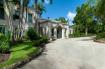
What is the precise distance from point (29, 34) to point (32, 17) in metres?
8.70

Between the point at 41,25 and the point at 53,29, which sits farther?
the point at 53,29

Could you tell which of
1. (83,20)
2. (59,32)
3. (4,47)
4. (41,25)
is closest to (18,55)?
(4,47)

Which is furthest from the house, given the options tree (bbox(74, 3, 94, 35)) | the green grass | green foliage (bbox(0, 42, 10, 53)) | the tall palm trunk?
green foliage (bbox(0, 42, 10, 53))

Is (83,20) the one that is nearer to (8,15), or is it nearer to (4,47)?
(8,15)

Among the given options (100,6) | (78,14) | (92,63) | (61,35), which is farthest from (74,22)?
(92,63)

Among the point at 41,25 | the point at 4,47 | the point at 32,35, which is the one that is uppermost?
the point at 41,25

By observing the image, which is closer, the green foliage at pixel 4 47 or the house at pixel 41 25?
the green foliage at pixel 4 47

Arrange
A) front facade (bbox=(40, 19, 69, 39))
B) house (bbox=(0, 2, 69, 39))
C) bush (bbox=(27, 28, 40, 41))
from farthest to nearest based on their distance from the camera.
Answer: front facade (bbox=(40, 19, 69, 39)), house (bbox=(0, 2, 69, 39)), bush (bbox=(27, 28, 40, 41))

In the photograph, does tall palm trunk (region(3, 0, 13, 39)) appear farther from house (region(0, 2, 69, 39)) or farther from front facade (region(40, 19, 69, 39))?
Result: front facade (region(40, 19, 69, 39))

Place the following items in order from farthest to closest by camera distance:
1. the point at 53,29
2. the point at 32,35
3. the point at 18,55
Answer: the point at 53,29 < the point at 32,35 < the point at 18,55

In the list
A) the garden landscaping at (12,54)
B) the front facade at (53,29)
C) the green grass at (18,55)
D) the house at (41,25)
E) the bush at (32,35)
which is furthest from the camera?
the front facade at (53,29)

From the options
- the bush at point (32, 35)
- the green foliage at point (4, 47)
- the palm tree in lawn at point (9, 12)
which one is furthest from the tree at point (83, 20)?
the green foliage at point (4, 47)

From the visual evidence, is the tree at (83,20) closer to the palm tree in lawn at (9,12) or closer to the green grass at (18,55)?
the palm tree in lawn at (9,12)

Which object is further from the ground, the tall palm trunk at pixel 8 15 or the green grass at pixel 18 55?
the tall palm trunk at pixel 8 15
